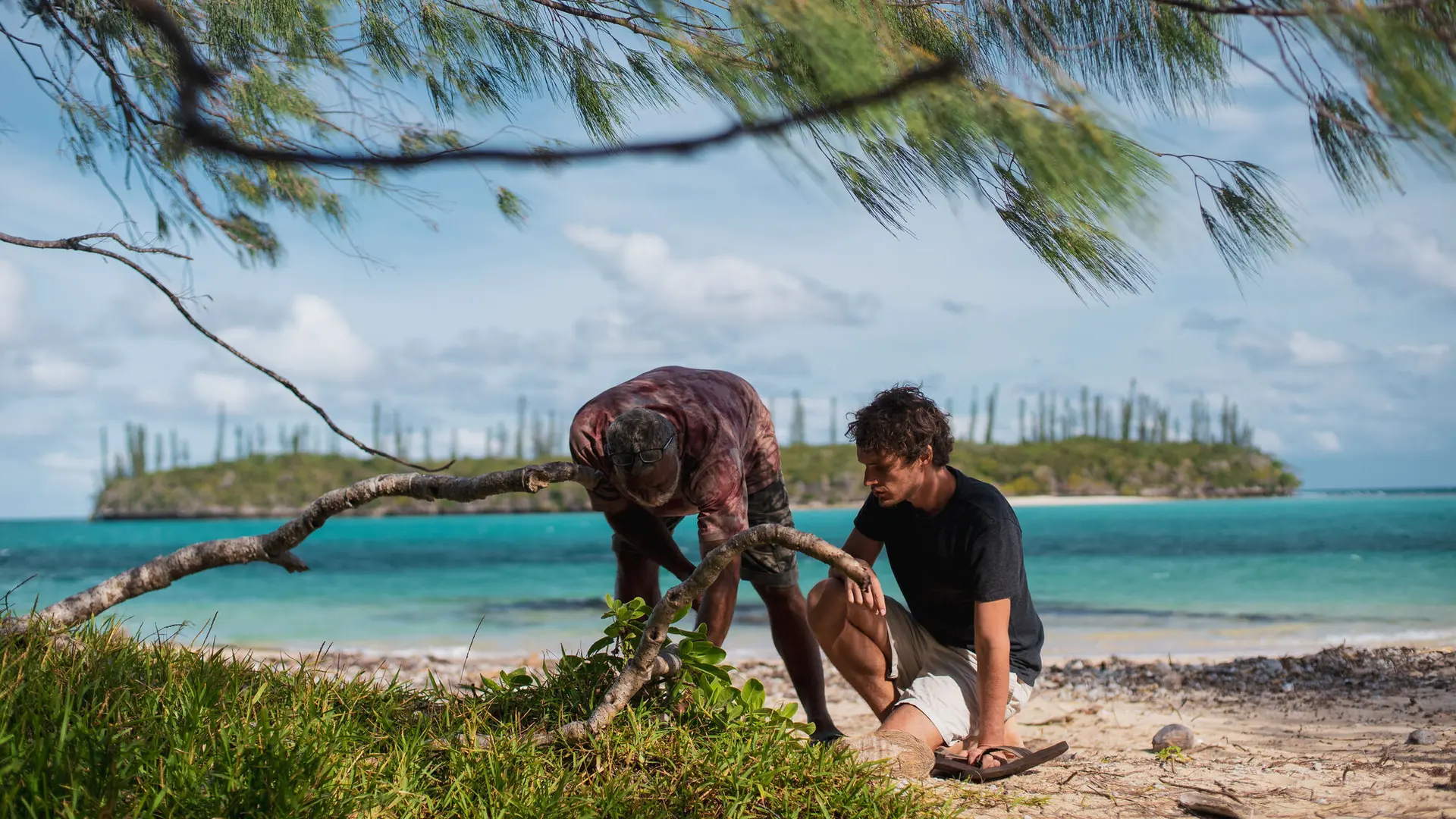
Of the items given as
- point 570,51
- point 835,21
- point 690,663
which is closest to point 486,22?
point 570,51

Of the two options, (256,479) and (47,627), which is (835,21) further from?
(256,479)

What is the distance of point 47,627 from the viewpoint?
3.19 m

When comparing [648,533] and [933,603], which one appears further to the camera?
[648,533]

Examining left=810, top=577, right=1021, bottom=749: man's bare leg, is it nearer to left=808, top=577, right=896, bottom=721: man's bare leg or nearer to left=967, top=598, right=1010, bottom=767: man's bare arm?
left=808, top=577, right=896, bottom=721: man's bare leg

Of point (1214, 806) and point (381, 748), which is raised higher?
point (381, 748)

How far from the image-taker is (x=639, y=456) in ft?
9.70

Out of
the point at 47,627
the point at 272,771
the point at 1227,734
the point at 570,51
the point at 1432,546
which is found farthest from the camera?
the point at 1432,546

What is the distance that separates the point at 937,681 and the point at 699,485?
101cm

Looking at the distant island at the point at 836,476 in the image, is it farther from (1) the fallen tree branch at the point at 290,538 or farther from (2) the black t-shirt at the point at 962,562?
(2) the black t-shirt at the point at 962,562

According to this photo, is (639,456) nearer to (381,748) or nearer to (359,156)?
(381,748)

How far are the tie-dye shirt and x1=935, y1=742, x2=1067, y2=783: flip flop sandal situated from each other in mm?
957

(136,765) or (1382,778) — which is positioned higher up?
(136,765)

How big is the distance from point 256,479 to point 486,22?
7237cm

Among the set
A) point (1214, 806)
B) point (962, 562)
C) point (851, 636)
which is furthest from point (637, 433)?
point (1214, 806)
